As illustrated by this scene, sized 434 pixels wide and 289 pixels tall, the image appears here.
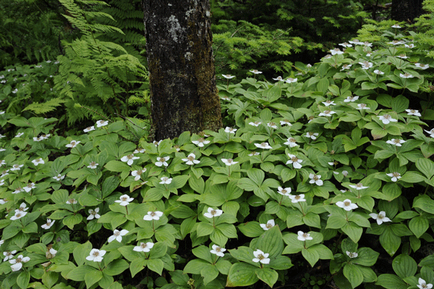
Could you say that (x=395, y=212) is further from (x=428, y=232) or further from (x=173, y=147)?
(x=173, y=147)

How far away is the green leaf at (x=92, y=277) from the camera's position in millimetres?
1700

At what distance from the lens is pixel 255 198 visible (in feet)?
6.95

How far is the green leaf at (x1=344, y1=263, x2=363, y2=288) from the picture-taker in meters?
1.66

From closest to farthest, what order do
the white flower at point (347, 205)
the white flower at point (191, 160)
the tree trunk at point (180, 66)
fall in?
the white flower at point (347, 205) → the white flower at point (191, 160) → the tree trunk at point (180, 66)

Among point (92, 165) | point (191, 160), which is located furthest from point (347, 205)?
point (92, 165)

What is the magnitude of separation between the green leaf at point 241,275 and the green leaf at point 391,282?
2.53 feet

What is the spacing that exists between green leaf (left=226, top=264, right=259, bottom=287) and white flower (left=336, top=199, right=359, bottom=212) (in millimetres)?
709

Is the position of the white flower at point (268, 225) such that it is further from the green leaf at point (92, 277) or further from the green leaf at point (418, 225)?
the green leaf at point (92, 277)

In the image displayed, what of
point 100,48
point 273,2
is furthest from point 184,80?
Result: point 273,2

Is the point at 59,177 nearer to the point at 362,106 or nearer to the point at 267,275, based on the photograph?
the point at 267,275

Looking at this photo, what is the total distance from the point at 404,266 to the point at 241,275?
40.7 inches

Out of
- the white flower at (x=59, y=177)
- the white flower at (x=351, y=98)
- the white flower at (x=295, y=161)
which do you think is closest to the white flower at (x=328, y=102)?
the white flower at (x=351, y=98)

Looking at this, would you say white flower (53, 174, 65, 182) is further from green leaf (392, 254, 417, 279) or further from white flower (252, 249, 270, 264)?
green leaf (392, 254, 417, 279)

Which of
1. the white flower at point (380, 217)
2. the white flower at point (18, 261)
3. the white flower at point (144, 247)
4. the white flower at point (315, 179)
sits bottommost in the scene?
the white flower at point (18, 261)
